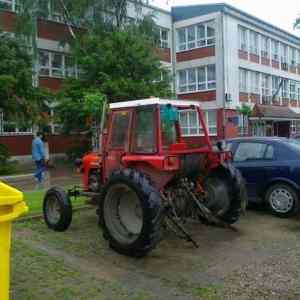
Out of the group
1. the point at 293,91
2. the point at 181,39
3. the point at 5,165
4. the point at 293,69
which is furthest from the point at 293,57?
the point at 5,165

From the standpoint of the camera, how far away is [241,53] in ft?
122

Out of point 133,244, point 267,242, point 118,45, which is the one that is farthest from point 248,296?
point 118,45

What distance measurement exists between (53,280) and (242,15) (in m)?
34.2

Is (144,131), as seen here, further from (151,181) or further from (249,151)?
(249,151)

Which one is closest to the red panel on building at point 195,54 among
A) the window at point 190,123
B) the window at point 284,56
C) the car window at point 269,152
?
the window at point 284,56

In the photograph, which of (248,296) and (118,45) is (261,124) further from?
(248,296)

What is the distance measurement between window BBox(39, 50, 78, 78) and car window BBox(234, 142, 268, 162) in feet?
61.6

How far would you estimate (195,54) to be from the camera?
37125 mm

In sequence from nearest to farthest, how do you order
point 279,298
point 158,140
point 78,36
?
point 279,298
point 158,140
point 78,36

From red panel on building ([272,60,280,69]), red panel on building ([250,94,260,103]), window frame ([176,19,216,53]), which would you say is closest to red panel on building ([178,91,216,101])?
window frame ([176,19,216,53])

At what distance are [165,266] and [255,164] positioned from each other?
4.33m

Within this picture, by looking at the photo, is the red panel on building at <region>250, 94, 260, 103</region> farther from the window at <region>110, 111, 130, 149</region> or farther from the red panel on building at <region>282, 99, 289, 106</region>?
the window at <region>110, 111, 130, 149</region>

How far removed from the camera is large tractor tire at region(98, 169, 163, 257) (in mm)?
6371

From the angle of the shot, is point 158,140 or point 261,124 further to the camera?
point 261,124
